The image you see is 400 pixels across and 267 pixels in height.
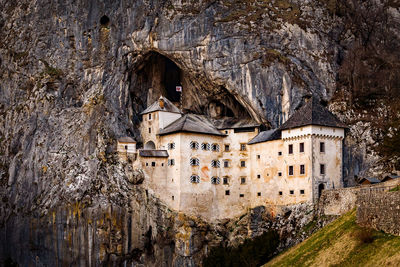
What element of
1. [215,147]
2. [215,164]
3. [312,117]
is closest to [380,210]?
[312,117]

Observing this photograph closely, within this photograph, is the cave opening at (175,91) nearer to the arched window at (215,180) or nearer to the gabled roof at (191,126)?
the gabled roof at (191,126)

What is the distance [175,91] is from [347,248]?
50.3 metres

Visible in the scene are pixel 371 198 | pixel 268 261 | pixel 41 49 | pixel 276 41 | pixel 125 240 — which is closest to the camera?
pixel 371 198

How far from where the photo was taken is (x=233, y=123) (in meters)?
81.6

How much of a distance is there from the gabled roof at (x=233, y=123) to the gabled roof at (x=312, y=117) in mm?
6970

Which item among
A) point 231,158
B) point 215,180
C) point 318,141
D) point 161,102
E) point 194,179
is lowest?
point 215,180

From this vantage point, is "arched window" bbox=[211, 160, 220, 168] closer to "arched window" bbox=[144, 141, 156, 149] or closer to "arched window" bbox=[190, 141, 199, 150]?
"arched window" bbox=[190, 141, 199, 150]

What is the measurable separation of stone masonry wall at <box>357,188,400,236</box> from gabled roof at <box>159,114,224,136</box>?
110 feet

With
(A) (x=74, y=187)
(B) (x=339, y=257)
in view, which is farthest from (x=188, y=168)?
(B) (x=339, y=257)

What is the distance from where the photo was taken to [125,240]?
75.7 meters

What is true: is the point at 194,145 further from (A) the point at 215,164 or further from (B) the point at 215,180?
(B) the point at 215,180

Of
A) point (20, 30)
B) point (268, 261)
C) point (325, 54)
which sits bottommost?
point (268, 261)

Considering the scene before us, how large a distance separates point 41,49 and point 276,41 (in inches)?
1352

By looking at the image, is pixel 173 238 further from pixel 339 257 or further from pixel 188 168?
pixel 339 257
